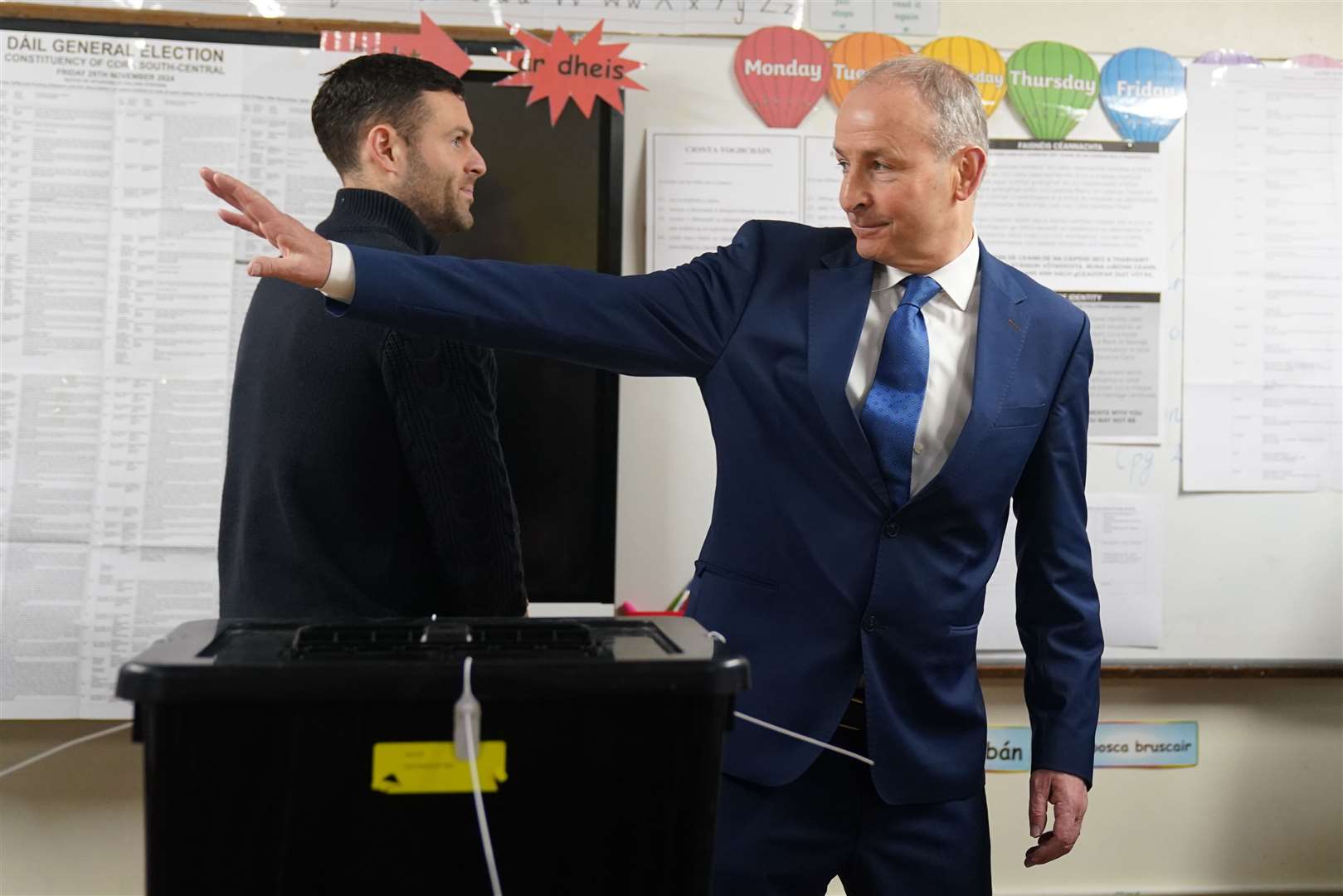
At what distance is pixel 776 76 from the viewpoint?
7.58 feet

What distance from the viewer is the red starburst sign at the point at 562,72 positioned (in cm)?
225

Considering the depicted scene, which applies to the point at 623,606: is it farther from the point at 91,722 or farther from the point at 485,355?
the point at 91,722

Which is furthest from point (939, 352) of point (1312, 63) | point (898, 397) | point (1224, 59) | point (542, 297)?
point (1312, 63)

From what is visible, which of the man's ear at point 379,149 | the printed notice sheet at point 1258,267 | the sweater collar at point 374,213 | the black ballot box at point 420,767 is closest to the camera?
the black ballot box at point 420,767

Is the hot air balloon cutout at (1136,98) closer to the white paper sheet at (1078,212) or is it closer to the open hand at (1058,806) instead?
the white paper sheet at (1078,212)

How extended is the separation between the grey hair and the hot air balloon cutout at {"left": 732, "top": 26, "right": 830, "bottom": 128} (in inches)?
36.1

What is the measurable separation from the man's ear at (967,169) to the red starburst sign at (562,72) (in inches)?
39.8

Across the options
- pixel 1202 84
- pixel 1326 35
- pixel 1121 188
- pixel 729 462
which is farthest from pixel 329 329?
pixel 1326 35

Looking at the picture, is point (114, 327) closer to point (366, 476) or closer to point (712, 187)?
point (366, 476)

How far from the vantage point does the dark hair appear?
170 cm

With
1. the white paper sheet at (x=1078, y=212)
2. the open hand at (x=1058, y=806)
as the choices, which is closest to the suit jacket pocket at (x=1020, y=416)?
the open hand at (x=1058, y=806)

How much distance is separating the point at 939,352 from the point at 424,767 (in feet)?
2.74

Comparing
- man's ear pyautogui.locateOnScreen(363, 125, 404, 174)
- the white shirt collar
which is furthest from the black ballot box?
man's ear pyautogui.locateOnScreen(363, 125, 404, 174)

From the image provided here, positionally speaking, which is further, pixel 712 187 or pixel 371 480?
pixel 712 187
